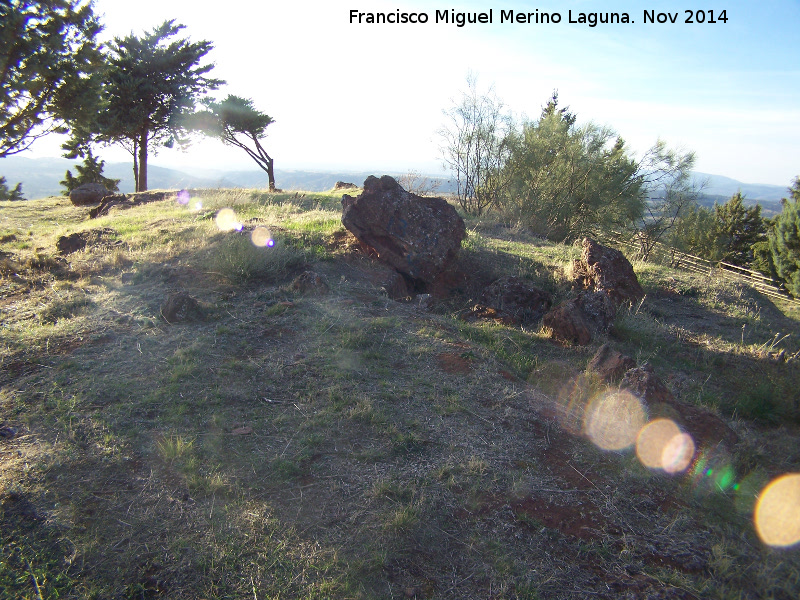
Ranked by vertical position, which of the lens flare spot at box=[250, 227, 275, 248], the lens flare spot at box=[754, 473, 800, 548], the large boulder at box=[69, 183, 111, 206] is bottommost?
the lens flare spot at box=[754, 473, 800, 548]

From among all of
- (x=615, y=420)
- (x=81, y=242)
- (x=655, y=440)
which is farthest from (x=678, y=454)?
(x=81, y=242)

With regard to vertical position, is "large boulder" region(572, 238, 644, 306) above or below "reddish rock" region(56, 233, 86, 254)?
below

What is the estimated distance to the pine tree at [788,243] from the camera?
2364 cm

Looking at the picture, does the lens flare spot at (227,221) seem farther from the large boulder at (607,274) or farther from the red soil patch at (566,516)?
the red soil patch at (566,516)

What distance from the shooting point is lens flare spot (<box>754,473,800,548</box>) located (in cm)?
265

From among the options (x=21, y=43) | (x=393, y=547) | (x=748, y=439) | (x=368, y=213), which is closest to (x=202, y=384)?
(x=393, y=547)

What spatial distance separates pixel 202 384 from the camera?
12.2 feet

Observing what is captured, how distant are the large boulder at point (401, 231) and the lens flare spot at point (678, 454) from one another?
398cm

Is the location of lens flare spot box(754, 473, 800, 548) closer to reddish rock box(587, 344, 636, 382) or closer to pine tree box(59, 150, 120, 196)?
reddish rock box(587, 344, 636, 382)

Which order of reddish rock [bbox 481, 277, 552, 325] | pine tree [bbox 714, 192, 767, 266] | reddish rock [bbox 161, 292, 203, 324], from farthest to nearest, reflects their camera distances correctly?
pine tree [bbox 714, 192, 767, 266], reddish rock [bbox 481, 277, 552, 325], reddish rock [bbox 161, 292, 203, 324]

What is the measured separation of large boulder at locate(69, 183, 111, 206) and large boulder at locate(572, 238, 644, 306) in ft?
57.0

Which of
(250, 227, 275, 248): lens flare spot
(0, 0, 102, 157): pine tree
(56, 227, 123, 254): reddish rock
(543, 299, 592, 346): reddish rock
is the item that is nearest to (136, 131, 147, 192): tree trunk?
(0, 0, 102, 157): pine tree

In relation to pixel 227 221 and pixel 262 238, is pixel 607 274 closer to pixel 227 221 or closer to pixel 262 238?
pixel 262 238

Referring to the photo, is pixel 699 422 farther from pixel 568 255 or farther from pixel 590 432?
pixel 568 255
